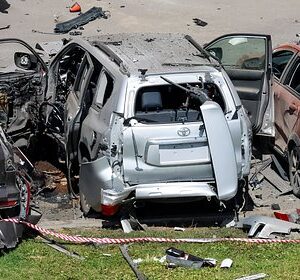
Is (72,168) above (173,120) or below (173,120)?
below

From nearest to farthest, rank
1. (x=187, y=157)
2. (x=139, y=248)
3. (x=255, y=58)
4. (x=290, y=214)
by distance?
(x=139, y=248)
(x=187, y=157)
(x=290, y=214)
(x=255, y=58)

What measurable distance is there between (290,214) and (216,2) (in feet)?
47.3

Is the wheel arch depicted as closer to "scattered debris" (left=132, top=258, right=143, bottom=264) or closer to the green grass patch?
the green grass patch

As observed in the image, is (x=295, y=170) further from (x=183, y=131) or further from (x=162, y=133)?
(x=162, y=133)

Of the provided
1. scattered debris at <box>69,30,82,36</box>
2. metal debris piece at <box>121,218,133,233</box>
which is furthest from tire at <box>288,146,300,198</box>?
scattered debris at <box>69,30,82,36</box>

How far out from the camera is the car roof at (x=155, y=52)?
8523mm

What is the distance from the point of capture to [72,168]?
9.87m

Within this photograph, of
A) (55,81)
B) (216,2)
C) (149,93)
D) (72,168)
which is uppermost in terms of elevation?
(149,93)

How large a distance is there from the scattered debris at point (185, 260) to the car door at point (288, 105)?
3208 millimetres

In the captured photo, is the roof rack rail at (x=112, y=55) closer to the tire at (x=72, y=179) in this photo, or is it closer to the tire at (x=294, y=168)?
the tire at (x=72, y=179)

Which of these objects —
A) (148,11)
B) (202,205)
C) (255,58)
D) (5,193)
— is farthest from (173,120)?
(148,11)

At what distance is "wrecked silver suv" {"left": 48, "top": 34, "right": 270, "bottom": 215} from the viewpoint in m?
8.08

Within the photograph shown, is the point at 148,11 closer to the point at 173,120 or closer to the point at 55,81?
the point at 55,81

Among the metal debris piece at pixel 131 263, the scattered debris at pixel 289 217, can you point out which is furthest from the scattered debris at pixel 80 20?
the metal debris piece at pixel 131 263
